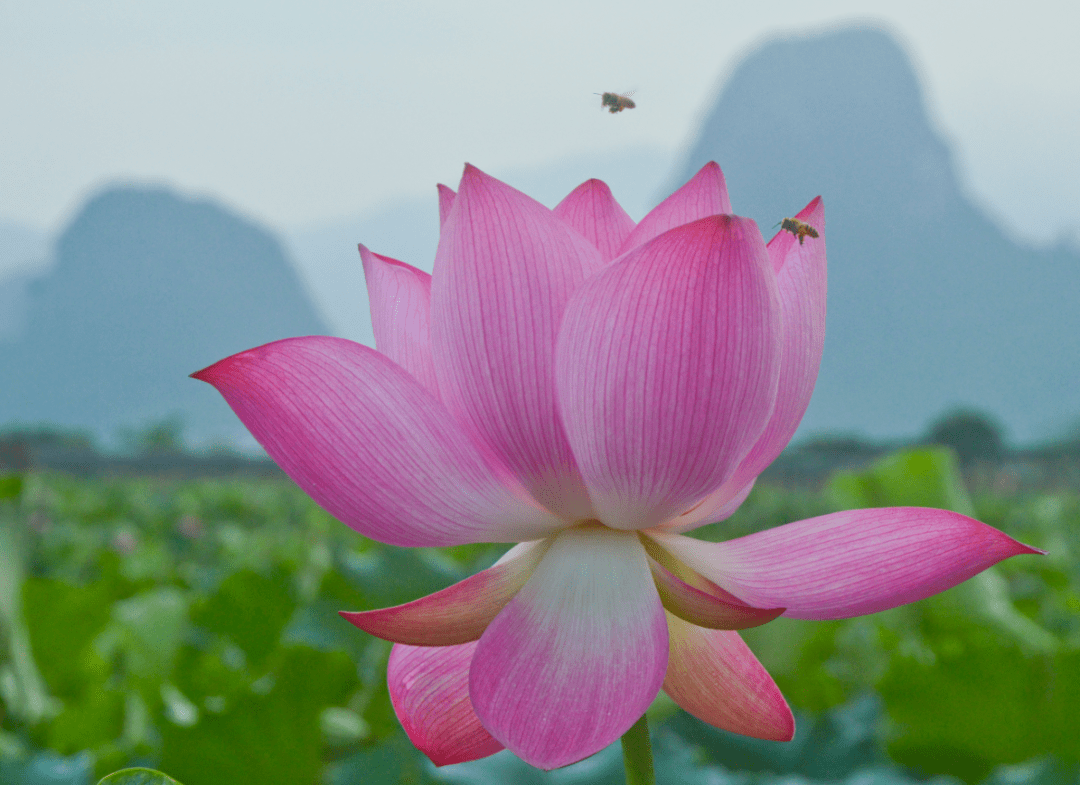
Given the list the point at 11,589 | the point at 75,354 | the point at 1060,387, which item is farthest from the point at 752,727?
the point at 75,354

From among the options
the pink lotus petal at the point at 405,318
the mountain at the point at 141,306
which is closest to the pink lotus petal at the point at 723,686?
the pink lotus petal at the point at 405,318

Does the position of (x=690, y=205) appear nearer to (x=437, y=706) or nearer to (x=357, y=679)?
(x=437, y=706)

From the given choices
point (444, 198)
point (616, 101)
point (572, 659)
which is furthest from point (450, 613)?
point (616, 101)

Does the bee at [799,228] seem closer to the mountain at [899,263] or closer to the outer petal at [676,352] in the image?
the outer petal at [676,352]

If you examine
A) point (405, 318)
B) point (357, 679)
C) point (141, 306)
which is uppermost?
point (405, 318)

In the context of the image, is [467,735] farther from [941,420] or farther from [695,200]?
[941,420]

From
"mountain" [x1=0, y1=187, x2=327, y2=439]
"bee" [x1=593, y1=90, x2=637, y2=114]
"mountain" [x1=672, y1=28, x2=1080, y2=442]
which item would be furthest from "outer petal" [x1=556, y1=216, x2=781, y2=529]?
"mountain" [x1=0, y1=187, x2=327, y2=439]

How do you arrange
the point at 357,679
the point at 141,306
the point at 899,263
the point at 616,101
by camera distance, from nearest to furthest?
the point at 616,101 → the point at 357,679 → the point at 899,263 → the point at 141,306
